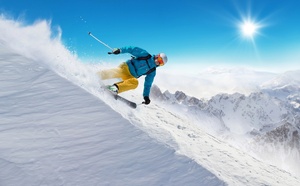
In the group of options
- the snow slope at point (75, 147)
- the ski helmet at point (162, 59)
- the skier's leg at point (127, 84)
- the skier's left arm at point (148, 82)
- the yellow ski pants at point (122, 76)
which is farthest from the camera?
the ski helmet at point (162, 59)

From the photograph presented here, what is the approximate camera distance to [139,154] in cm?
674

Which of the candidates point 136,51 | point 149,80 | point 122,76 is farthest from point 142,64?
point 122,76

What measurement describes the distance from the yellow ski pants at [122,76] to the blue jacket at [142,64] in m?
0.34

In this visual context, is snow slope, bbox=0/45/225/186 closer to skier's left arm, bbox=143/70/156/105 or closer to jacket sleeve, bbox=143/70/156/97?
skier's left arm, bbox=143/70/156/105

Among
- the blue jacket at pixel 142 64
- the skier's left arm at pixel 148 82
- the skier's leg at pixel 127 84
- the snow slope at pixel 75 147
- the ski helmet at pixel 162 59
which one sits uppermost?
the ski helmet at pixel 162 59

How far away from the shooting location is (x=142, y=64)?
527 inches

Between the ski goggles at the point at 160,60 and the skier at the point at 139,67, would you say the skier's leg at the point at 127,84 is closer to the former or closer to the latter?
the skier at the point at 139,67

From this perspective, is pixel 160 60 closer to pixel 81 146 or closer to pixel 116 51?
pixel 116 51

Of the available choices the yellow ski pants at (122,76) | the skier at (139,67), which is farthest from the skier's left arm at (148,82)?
the yellow ski pants at (122,76)

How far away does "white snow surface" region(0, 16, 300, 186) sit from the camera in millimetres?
5762

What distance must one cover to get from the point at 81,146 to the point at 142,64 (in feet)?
24.2

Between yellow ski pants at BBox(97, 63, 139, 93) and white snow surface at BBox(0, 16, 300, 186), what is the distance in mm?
2949

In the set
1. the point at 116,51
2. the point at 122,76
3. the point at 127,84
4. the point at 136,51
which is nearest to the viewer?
the point at 127,84

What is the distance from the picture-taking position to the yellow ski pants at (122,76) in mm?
12307
